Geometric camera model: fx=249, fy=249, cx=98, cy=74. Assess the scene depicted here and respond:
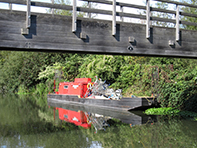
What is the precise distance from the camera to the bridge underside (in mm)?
6727

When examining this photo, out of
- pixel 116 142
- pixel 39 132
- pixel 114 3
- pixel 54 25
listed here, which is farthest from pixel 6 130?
pixel 114 3

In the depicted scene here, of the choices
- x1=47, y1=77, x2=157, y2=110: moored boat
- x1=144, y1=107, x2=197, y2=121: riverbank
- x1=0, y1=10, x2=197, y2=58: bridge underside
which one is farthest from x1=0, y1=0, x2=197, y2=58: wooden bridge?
x1=47, y1=77, x2=157, y2=110: moored boat

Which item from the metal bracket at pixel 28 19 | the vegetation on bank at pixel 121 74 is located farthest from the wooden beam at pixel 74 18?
the vegetation on bank at pixel 121 74

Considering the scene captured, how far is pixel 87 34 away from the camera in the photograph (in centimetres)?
741

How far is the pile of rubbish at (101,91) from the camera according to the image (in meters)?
17.9

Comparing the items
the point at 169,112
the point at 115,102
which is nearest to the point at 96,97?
the point at 115,102

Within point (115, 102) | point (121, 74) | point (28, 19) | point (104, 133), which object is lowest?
point (104, 133)

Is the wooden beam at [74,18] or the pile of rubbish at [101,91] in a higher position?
the wooden beam at [74,18]

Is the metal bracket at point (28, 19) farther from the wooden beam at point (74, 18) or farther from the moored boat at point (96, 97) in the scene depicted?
the moored boat at point (96, 97)

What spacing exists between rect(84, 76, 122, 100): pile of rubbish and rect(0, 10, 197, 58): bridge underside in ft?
31.0

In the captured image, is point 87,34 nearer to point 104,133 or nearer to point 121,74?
point 104,133

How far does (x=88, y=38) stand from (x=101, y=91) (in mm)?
11677

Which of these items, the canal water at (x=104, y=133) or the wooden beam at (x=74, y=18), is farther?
the canal water at (x=104, y=133)

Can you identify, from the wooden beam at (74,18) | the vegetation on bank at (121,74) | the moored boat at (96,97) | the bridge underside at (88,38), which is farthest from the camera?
the moored boat at (96,97)
